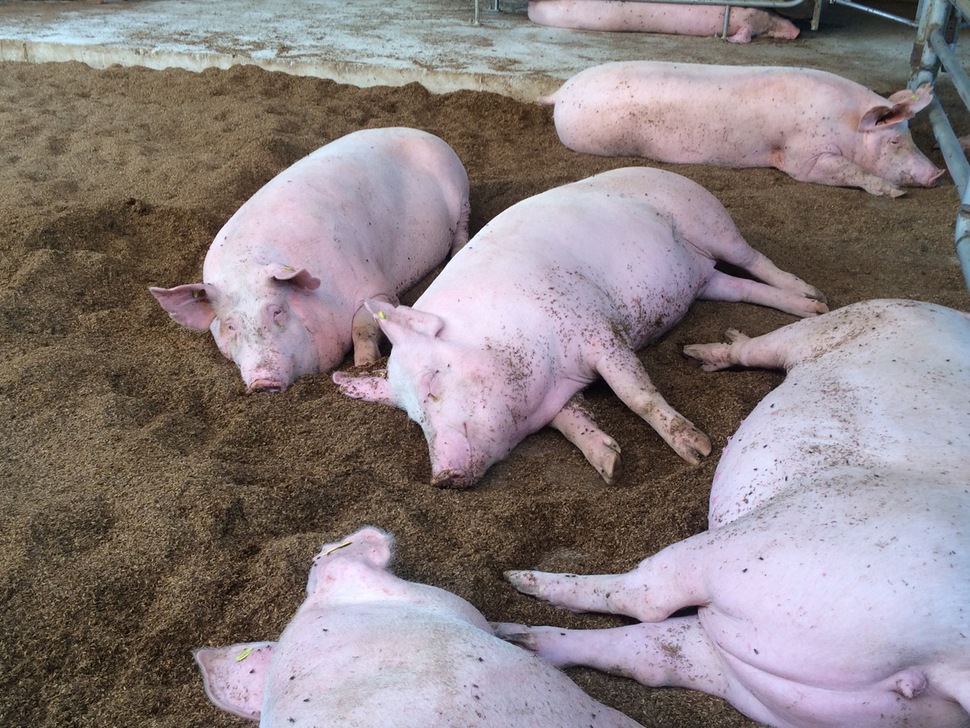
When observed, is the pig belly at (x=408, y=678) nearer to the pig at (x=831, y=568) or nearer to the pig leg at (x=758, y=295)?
the pig at (x=831, y=568)

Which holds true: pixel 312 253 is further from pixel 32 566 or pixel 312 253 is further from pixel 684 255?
pixel 32 566

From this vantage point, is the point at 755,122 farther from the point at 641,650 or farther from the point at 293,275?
the point at 641,650

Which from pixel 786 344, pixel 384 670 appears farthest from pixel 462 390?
pixel 384 670

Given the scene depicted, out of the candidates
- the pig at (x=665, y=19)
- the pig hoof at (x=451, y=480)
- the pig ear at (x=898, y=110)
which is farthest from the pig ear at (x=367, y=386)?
the pig at (x=665, y=19)

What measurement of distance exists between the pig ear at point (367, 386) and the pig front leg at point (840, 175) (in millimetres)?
2999

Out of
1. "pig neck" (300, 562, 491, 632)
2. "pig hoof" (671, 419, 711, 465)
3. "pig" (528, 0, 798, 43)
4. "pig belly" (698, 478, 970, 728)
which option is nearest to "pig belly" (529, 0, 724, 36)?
"pig" (528, 0, 798, 43)

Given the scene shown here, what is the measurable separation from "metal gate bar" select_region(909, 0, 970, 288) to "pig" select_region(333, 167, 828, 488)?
2.10 feet

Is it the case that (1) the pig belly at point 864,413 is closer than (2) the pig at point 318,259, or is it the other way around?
(1) the pig belly at point 864,413

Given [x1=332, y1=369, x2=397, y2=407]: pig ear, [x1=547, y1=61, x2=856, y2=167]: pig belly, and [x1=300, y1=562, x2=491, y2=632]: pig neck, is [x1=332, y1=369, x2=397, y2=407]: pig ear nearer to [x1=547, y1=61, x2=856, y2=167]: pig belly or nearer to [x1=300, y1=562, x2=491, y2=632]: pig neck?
[x1=300, y1=562, x2=491, y2=632]: pig neck

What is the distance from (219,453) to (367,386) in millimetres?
541

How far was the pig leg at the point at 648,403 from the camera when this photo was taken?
296 cm

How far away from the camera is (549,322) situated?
10.4ft

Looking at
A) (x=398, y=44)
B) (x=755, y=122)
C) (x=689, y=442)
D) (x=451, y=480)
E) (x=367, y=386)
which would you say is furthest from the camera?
(x=398, y=44)

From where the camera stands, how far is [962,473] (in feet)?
6.89
